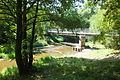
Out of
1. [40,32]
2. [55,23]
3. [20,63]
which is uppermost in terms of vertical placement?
[55,23]

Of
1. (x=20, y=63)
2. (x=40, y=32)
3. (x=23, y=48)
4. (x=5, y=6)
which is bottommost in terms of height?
(x=20, y=63)

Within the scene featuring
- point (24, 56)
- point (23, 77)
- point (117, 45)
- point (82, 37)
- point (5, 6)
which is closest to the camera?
point (5, 6)

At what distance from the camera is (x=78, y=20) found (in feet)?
19.5

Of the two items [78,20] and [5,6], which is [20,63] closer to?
[5,6]

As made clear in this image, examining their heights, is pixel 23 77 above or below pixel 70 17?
below

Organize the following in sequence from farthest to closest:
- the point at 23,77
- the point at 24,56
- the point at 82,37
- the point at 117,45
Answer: the point at 82,37
the point at 117,45
the point at 24,56
the point at 23,77

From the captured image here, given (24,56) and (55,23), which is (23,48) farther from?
(55,23)

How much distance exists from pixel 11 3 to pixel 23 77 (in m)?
3.08

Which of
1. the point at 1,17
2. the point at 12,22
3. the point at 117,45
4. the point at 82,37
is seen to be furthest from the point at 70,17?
the point at 82,37

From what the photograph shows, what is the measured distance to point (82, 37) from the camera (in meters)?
24.4

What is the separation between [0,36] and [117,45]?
48.4ft

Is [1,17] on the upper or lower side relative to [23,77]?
upper

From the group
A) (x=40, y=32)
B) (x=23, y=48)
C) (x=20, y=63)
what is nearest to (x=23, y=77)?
(x=20, y=63)

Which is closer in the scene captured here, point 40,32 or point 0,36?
point 0,36
